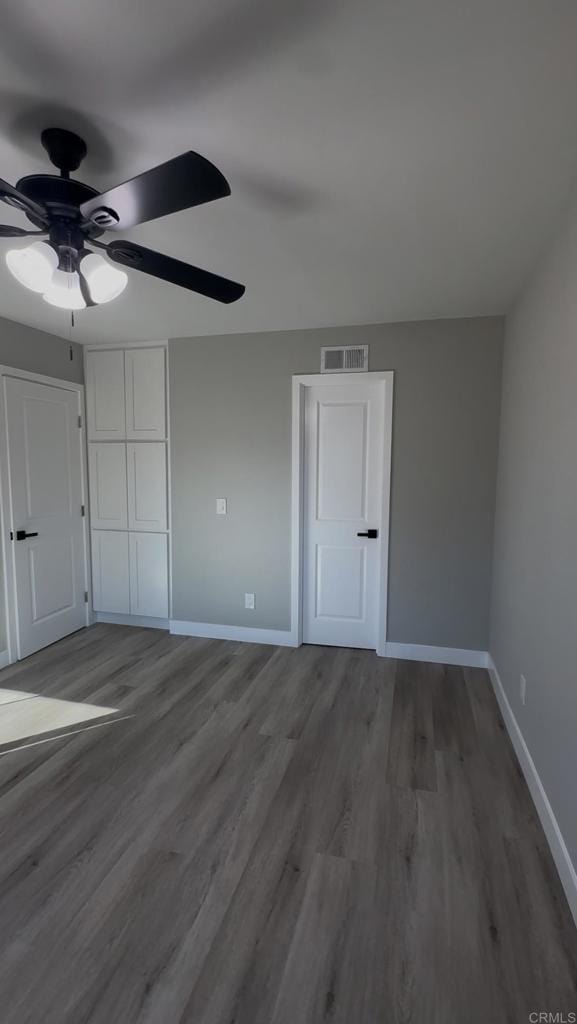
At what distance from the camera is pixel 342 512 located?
3.59 metres

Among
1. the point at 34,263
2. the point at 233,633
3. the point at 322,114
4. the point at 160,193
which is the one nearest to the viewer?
the point at 160,193

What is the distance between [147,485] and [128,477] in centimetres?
20

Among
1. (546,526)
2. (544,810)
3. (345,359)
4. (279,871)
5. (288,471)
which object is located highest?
(345,359)

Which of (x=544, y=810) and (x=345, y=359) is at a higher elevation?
(x=345, y=359)

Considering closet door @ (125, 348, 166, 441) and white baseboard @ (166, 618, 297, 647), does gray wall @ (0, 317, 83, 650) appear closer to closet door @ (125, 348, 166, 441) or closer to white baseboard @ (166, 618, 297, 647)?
closet door @ (125, 348, 166, 441)

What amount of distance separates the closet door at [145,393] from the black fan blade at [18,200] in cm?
242

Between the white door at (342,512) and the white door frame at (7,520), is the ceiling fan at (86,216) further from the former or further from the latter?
the white door frame at (7,520)

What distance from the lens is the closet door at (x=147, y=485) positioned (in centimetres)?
391

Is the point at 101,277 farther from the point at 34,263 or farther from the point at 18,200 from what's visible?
the point at 18,200

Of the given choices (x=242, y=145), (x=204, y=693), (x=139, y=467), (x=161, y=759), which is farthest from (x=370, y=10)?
(x=139, y=467)

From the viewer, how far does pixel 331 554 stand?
3.65m

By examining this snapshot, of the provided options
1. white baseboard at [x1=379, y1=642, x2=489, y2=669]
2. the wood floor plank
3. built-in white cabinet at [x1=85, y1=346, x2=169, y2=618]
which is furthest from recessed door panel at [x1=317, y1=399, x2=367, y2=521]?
built-in white cabinet at [x1=85, y1=346, x2=169, y2=618]

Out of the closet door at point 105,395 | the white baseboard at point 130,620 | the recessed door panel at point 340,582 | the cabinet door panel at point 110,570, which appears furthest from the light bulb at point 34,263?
the white baseboard at point 130,620

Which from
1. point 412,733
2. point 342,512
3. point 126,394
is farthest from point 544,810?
point 126,394
